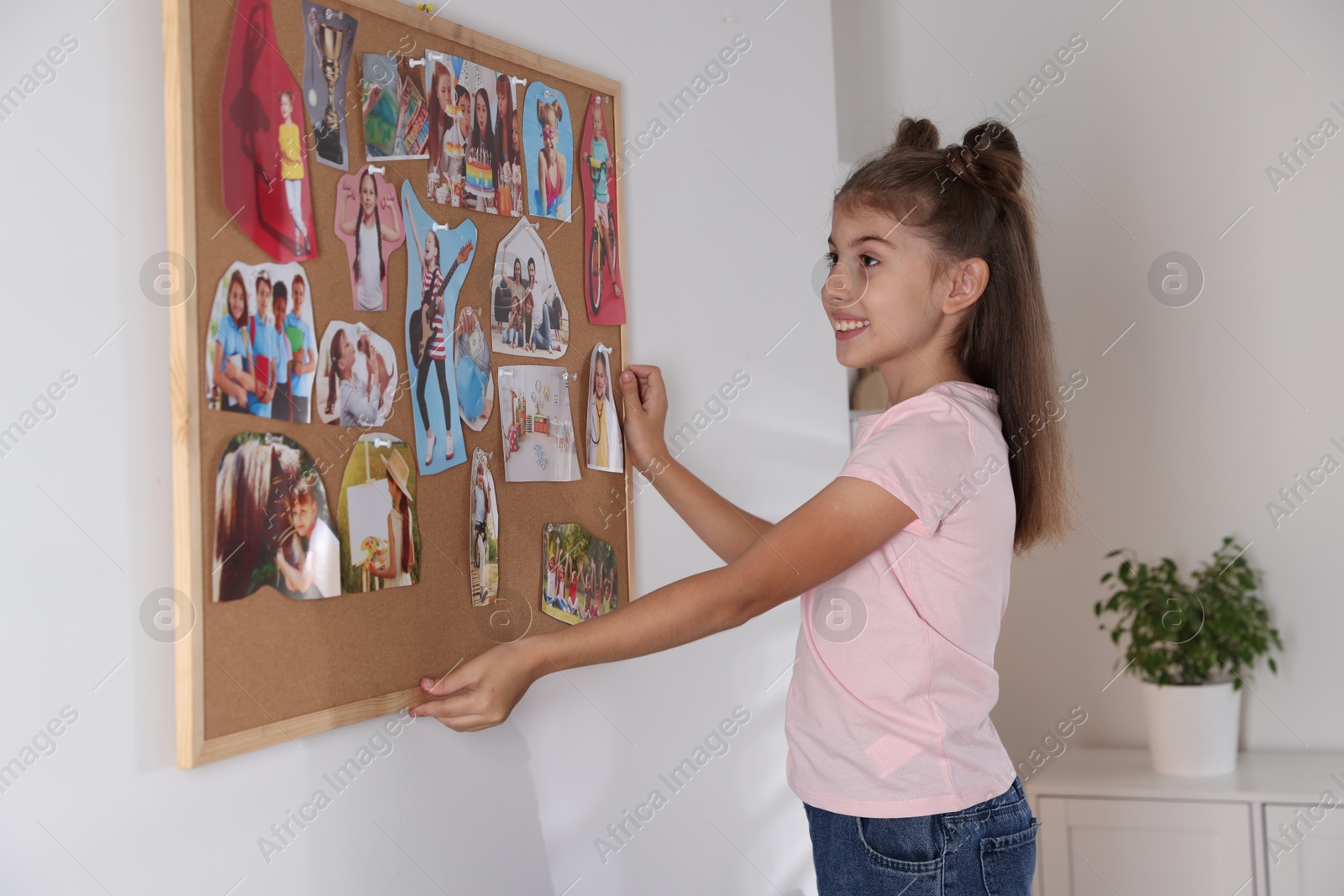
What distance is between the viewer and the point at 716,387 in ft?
5.57

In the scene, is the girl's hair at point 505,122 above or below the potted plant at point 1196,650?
above

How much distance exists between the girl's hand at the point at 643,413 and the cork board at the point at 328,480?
0.09 m

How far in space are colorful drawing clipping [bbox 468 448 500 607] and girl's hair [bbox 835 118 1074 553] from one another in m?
→ 0.57

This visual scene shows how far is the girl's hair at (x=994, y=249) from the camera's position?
1276mm

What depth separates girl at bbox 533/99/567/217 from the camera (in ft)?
4.41

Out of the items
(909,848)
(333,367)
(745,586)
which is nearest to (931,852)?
(909,848)

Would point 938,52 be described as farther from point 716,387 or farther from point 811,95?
point 716,387

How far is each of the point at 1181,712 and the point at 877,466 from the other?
5.31 feet

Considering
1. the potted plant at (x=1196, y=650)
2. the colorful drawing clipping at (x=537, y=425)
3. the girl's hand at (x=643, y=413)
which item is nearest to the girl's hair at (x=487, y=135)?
the colorful drawing clipping at (x=537, y=425)

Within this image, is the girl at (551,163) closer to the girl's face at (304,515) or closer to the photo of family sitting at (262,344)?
the photo of family sitting at (262,344)

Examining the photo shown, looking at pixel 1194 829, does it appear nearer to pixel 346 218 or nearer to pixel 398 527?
pixel 398 527

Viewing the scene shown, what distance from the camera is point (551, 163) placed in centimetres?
136

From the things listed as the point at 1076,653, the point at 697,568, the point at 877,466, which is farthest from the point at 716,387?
the point at 1076,653

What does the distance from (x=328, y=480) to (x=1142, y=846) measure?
201 centimetres
